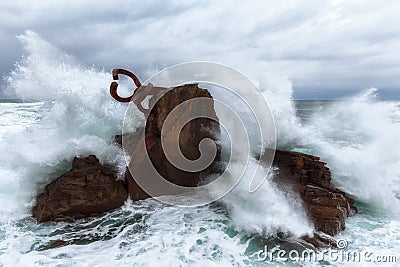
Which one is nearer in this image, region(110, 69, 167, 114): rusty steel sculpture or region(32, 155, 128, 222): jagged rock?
region(32, 155, 128, 222): jagged rock

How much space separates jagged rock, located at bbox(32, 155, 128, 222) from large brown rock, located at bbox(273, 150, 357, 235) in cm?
304

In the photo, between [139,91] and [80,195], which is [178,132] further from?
[80,195]

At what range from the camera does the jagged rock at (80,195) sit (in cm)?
506

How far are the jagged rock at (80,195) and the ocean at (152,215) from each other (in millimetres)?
176

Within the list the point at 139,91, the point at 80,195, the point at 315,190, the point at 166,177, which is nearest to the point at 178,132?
the point at 166,177

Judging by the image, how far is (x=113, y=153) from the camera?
5.98 meters

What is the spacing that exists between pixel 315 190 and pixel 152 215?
2945 millimetres

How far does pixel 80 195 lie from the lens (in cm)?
512

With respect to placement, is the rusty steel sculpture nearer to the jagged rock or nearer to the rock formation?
the rock formation

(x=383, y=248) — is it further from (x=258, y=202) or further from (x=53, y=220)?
(x=53, y=220)

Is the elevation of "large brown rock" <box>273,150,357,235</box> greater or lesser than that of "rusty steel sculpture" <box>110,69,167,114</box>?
lesser

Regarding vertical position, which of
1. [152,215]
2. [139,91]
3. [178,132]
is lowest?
[152,215]

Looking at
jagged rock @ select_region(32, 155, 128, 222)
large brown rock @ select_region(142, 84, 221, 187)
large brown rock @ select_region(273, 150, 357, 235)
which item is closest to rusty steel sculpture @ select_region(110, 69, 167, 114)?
large brown rock @ select_region(142, 84, 221, 187)

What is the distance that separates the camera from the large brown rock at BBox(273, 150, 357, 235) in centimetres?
475
